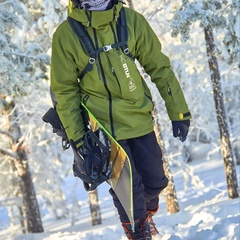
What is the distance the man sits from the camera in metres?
4.23

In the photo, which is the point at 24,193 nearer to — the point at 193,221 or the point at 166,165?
the point at 166,165

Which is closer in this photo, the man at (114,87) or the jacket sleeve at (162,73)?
the man at (114,87)

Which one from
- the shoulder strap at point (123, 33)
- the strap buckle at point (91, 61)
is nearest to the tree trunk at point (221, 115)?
the shoulder strap at point (123, 33)

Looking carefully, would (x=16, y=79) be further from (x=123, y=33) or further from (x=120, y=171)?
(x=120, y=171)

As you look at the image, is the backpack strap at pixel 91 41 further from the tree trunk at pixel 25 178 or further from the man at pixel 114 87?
the tree trunk at pixel 25 178

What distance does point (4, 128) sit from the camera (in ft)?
46.4

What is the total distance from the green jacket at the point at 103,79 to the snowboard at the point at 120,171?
0.07m

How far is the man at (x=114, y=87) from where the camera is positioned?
13.9 feet

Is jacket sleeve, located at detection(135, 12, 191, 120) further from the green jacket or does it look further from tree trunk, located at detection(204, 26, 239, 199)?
tree trunk, located at detection(204, 26, 239, 199)

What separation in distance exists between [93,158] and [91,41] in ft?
3.33

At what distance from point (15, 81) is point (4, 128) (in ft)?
17.5

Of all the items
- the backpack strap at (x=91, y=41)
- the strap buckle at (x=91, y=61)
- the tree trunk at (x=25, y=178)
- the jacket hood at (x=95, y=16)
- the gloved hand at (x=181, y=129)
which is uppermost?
the jacket hood at (x=95, y=16)

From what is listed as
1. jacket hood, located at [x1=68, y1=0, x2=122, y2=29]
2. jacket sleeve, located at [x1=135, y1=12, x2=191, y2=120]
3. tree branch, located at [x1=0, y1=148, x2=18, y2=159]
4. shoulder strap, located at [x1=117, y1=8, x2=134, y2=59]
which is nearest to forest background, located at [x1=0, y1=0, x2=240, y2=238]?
tree branch, located at [x1=0, y1=148, x2=18, y2=159]

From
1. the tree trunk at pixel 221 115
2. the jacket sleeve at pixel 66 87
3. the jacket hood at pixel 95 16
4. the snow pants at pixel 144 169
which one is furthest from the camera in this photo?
the tree trunk at pixel 221 115
